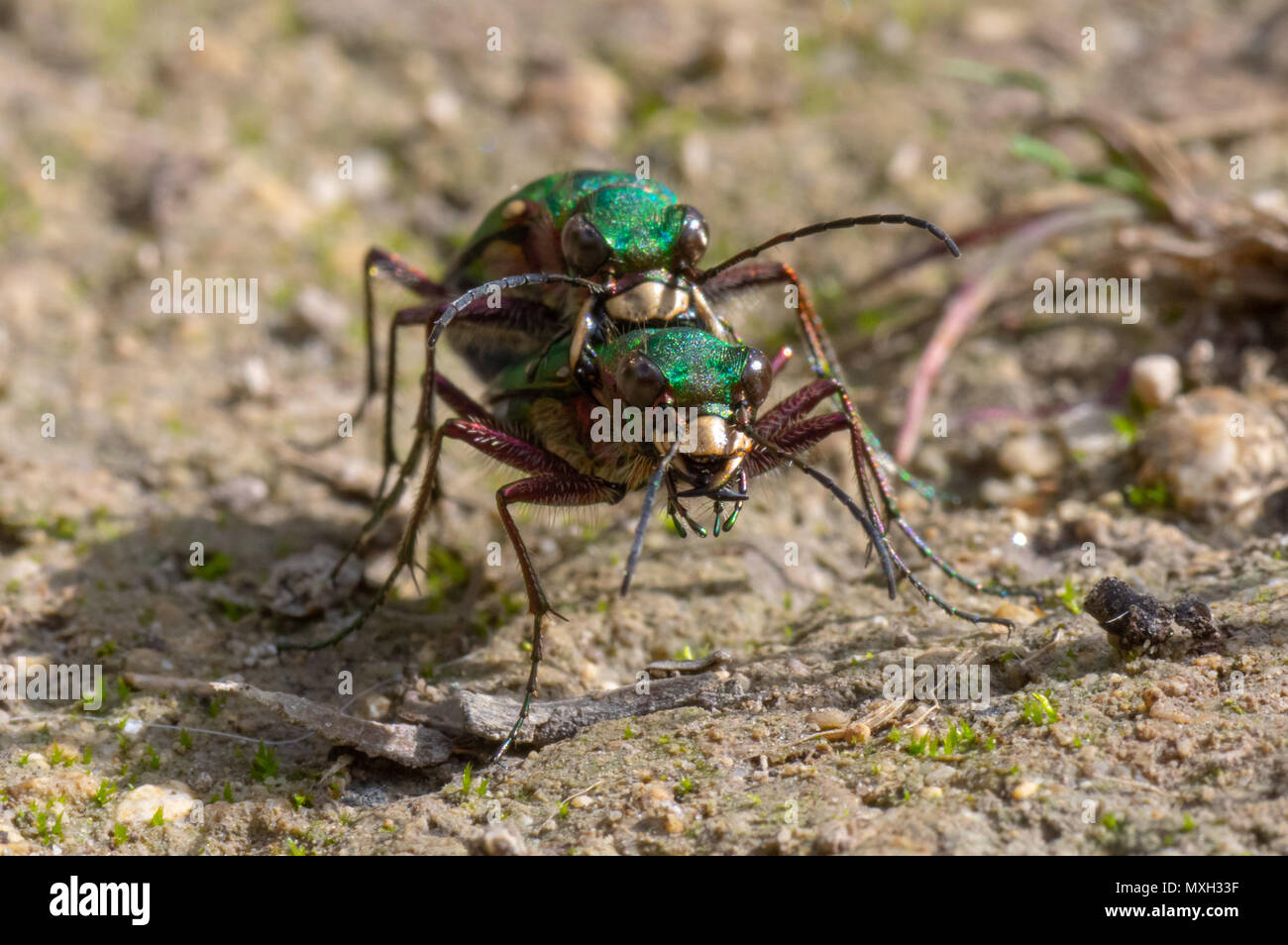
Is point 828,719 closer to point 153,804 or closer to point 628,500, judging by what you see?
point 628,500

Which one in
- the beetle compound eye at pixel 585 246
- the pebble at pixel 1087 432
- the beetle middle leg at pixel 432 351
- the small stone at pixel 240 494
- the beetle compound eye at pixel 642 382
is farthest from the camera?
the small stone at pixel 240 494

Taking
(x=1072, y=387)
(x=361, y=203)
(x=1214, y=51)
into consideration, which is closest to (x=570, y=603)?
(x=1072, y=387)

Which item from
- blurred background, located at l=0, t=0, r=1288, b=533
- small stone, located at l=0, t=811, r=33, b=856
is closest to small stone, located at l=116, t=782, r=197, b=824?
small stone, located at l=0, t=811, r=33, b=856

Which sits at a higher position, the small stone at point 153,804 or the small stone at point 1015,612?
the small stone at point 1015,612

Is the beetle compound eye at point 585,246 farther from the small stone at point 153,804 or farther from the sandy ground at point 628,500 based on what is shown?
the small stone at point 153,804

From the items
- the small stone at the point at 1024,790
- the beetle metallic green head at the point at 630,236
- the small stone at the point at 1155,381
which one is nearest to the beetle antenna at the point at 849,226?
the beetle metallic green head at the point at 630,236

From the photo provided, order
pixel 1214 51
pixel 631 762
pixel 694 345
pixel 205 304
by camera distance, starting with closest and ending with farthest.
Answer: pixel 631 762
pixel 694 345
pixel 205 304
pixel 1214 51

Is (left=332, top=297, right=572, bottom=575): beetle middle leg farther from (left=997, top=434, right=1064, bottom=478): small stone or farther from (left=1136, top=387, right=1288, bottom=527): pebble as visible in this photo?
(left=1136, top=387, right=1288, bottom=527): pebble

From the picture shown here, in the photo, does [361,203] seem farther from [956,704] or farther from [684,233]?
[956,704]
